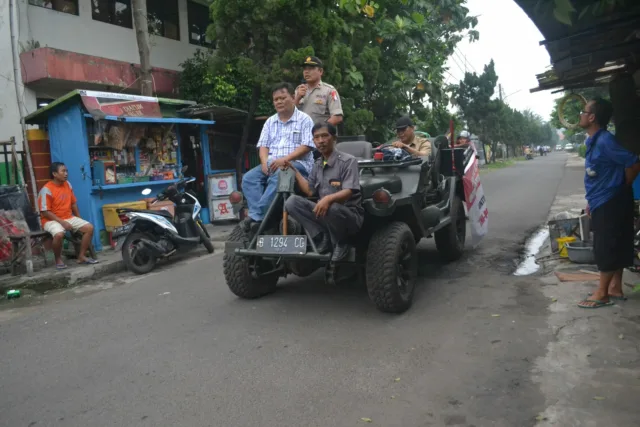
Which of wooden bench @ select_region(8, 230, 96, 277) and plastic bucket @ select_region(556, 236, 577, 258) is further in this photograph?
wooden bench @ select_region(8, 230, 96, 277)

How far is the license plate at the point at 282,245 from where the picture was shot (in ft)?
14.9

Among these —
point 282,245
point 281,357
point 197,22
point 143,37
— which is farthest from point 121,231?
point 197,22

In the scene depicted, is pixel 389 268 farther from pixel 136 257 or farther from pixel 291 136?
pixel 136 257

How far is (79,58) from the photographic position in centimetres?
1165

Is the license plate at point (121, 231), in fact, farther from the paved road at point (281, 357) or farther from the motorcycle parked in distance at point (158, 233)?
the paved road at point (281, 357)

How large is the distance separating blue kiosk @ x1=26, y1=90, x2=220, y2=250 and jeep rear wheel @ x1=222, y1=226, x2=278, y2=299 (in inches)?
197

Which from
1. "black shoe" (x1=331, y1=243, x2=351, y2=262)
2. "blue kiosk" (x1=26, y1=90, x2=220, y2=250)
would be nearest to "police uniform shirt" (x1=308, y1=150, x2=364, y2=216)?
→ "black shoe" (x1=331, y1=243, x2=351, y2=262)

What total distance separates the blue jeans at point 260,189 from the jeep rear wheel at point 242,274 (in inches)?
11.8

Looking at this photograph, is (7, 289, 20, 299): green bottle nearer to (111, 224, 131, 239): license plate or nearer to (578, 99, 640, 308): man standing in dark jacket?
(111, 224, 131, 239): license plate

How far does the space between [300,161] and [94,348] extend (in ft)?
8.36

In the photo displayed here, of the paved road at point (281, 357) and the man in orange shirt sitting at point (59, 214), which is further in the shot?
the man in orange shirt sitting at point (59, 214)

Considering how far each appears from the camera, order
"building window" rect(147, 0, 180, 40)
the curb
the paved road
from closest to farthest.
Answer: the paved road < the curb < "building window" rect(147, 0, 180, 40)

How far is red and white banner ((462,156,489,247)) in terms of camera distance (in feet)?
23.3

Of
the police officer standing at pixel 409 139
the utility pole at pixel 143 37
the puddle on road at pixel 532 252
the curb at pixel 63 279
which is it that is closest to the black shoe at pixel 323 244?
the police officer standing at pixel 409 139
